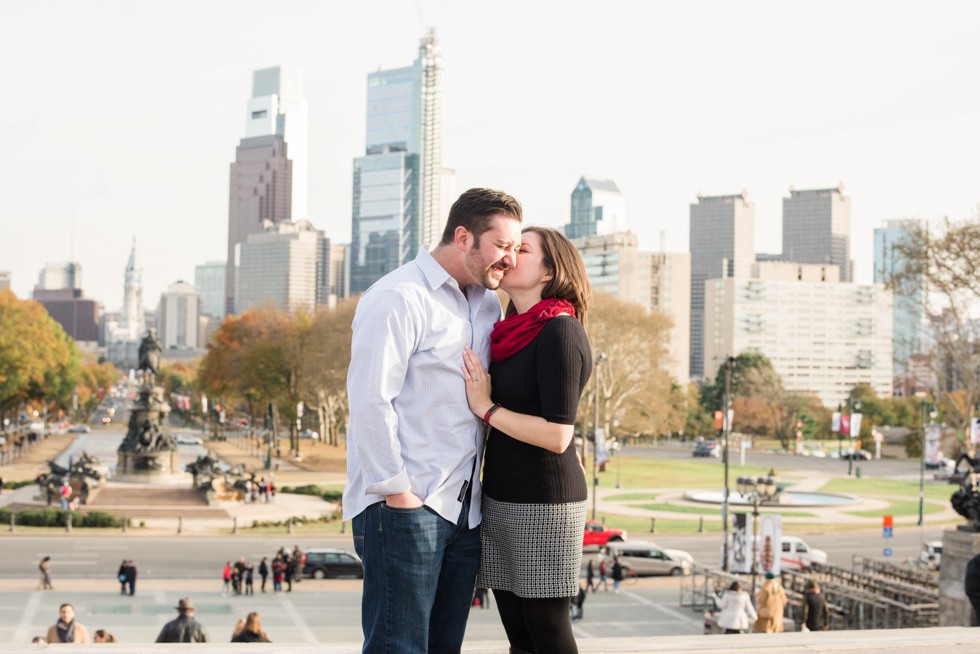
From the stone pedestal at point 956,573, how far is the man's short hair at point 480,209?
14.8 meters

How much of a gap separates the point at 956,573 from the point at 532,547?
14835 mm

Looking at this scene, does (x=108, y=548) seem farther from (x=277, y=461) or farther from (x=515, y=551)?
(x=277, y=461)

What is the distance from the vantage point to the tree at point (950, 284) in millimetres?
34719

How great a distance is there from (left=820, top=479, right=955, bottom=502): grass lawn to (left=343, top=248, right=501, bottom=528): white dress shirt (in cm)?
5673

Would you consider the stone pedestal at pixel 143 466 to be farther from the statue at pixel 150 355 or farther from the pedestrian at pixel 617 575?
the pedestrian at pixel 617 575

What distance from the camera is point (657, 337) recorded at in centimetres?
7169

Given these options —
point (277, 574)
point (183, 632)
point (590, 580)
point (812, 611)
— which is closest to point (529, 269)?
point (183, 632)

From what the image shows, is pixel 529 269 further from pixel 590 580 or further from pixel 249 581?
pixel 590 580

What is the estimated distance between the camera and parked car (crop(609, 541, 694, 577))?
106 feet

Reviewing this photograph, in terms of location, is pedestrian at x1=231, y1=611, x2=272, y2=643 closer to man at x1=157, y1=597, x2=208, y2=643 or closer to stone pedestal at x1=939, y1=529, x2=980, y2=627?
man at x1=157, y1=597, x2=208, y2=643

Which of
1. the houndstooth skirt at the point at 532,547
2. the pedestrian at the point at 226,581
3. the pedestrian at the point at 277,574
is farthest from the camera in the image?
the pedestrian at the point at 277,574

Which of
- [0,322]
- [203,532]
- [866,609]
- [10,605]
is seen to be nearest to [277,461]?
[0,322]

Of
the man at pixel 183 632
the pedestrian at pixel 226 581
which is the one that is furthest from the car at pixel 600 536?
the man at pixel 183 632

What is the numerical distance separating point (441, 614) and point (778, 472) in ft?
222
